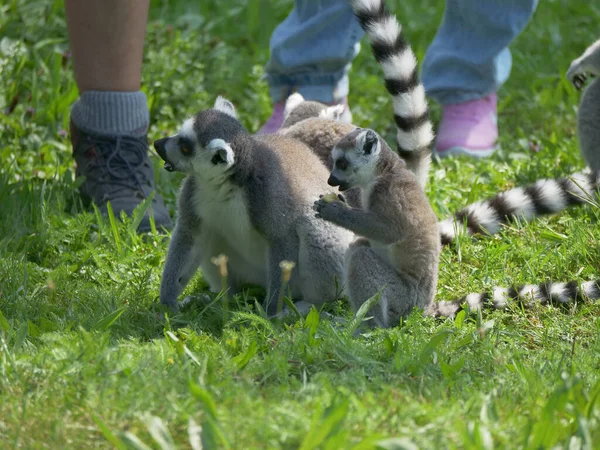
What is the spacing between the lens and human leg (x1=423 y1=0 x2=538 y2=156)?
489cm

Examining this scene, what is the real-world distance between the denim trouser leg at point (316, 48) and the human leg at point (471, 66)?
0.55 metres

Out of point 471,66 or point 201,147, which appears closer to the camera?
point 201,147

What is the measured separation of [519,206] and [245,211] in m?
1.32

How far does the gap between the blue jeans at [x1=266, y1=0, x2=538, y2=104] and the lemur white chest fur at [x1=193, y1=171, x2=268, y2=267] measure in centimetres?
192

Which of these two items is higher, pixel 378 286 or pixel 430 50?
pixel 430 50

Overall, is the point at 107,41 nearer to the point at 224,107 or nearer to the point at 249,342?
the point at 224,107

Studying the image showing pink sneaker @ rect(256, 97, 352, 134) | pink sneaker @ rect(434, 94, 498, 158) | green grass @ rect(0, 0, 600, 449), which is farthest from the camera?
pink sneaker @ rect(434, 94, 498, 158)

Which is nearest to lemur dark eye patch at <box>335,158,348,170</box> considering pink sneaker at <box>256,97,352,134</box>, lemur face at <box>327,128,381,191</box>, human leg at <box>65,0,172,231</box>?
lemur face at <box>327,128,381,191</box>

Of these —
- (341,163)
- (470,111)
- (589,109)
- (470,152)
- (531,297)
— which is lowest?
(470,152)

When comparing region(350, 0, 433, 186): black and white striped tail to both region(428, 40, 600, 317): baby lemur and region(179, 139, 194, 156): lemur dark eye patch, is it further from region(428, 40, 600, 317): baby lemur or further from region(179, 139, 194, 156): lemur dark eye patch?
region(179, 139, 194, 156): lemur dark eye patch

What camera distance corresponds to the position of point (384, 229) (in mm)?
3000

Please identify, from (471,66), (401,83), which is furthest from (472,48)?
(401,83)

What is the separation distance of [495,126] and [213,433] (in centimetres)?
378

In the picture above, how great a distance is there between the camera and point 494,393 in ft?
7.64
